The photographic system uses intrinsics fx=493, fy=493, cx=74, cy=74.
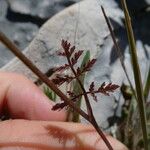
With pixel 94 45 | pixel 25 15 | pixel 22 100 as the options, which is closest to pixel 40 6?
pixel 25 15

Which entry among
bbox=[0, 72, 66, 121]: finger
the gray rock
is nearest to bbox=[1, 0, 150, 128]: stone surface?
the gray rock

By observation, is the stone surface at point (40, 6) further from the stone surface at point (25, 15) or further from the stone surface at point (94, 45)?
the stone surface at point (94, 45)

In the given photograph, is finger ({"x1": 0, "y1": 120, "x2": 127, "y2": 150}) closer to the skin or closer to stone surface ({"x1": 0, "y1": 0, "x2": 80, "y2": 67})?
the skin

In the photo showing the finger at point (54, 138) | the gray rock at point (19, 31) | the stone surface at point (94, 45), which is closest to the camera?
the finger at point (54, 138)

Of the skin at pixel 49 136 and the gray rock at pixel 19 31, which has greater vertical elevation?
the skin at pixel 49 136

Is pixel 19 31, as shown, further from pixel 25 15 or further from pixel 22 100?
pixel 22 100

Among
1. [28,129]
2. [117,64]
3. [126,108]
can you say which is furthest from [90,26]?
[28,129]

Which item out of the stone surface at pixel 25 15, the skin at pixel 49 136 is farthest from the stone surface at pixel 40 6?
the skin at pixel 49 136
